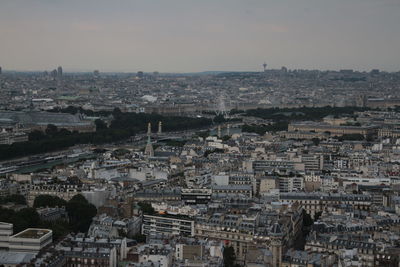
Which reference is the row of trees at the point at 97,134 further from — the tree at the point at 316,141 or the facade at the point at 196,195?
the facade at the point at 196,195

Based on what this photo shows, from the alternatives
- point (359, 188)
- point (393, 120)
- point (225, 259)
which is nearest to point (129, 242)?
point (225, 259)

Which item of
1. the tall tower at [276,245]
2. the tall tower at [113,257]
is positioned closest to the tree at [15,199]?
the tall tower at [113,257]

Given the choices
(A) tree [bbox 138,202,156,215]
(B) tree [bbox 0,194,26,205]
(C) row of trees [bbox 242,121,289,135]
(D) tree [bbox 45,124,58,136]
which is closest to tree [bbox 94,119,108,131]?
(D) tree [bbox 45,124,58,136]

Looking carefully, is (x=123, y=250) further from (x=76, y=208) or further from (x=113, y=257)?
(x=76, y=208)

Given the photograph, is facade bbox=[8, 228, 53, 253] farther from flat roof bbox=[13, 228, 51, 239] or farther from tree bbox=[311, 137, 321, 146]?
tree bbox=[311, 137, 321, 146]

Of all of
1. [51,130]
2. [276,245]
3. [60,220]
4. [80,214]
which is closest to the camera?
[276,245]

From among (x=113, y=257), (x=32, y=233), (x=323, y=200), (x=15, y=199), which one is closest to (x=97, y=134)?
(x=15, y=199)

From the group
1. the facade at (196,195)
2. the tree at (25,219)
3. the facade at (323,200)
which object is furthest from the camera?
the facade at (196,195)

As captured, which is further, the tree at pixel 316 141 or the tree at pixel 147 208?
the tree at pixel 316 141
